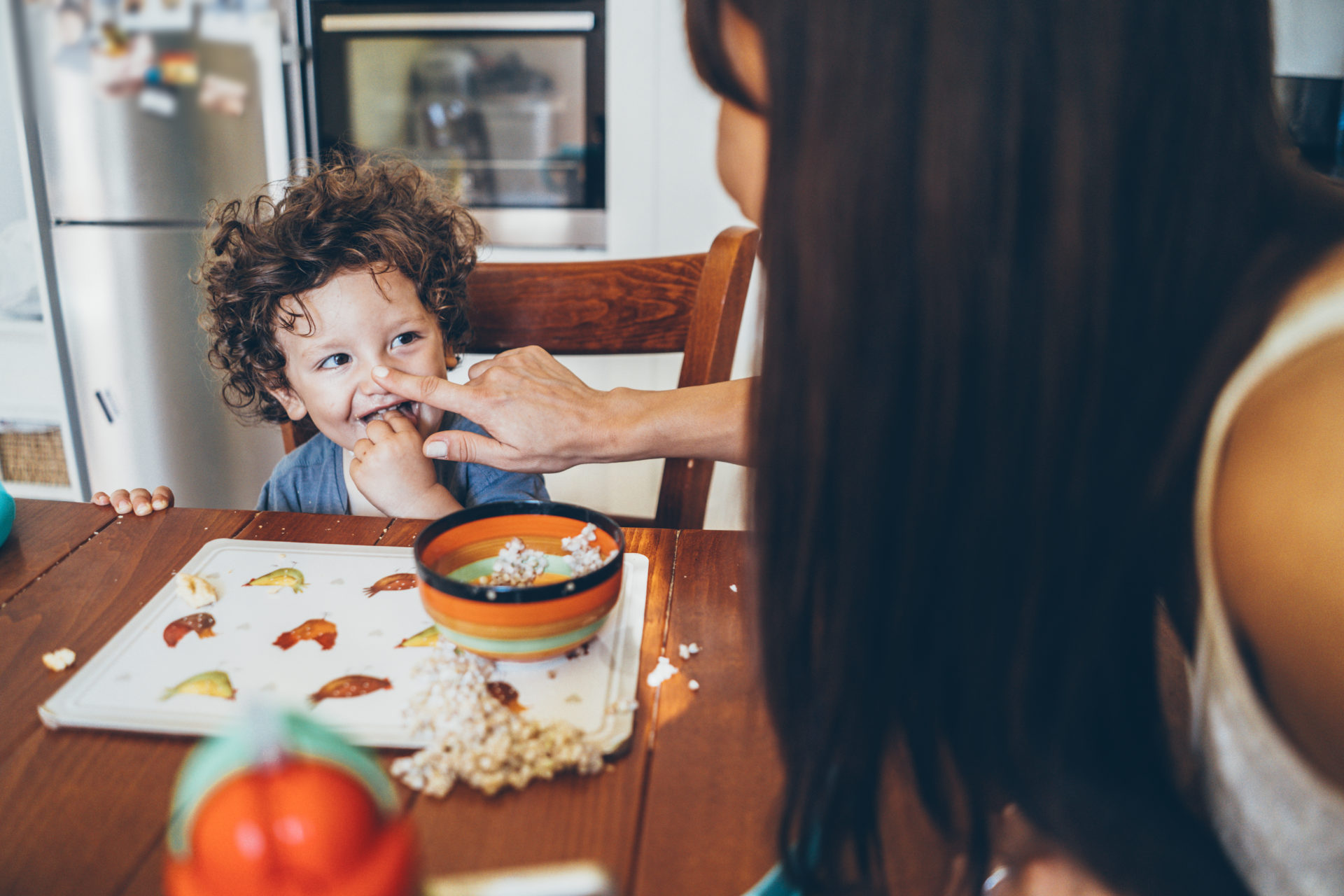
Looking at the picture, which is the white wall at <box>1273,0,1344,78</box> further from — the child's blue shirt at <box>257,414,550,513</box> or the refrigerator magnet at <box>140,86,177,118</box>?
the refrigerator magnet at <box>140,86,177,118</box>

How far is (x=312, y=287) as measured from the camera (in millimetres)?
1120

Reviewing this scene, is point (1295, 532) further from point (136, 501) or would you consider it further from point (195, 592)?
point (136, 501)

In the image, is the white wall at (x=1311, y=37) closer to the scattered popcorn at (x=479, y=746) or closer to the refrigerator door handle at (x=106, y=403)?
the scattered popcorn at (x=479, y=746)

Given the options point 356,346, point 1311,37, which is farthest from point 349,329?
point 1311,37

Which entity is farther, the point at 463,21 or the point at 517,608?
the point at 463,21

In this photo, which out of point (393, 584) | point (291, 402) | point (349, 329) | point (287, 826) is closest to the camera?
point (287, 826)

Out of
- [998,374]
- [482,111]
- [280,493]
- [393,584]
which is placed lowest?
[280,493]

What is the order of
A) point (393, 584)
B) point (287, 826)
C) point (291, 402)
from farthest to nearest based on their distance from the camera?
point (291, 402) → point (393, 584) → point (287, 826)

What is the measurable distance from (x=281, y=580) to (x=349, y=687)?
0.19 metres

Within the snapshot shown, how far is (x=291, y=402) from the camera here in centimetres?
124

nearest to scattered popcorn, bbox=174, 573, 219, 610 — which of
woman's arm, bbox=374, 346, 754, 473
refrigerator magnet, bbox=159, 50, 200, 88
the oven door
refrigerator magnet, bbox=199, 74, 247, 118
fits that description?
woman's arm, bbox=374, 346, 754, 473

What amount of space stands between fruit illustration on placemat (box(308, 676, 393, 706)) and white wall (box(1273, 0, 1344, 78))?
8.38ft

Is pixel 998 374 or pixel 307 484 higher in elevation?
pixel 998 374

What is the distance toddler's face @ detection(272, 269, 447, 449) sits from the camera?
1.11 meters
